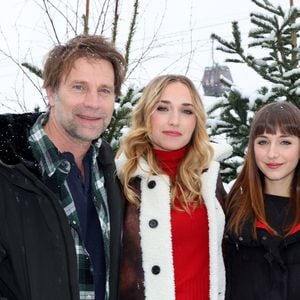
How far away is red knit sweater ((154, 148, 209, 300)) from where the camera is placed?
11.8ft

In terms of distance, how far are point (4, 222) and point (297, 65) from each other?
14.8ft

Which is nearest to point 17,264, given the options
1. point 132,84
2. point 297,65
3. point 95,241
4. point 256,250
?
point 95,241

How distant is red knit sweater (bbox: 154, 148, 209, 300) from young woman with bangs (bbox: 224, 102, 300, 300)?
183 mm

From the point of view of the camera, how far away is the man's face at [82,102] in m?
3.23

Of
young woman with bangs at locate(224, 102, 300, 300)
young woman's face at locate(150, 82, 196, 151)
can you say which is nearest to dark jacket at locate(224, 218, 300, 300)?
young woman with bangs at locate(224, 102, 300, 300)

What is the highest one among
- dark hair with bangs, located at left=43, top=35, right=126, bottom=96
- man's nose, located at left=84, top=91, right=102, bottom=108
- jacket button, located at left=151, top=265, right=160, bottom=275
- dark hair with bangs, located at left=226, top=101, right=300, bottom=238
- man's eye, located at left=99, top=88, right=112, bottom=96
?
dark hair with bangs, located at left=43, top=35, right=126, bottom=96

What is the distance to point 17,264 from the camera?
2.79 meters

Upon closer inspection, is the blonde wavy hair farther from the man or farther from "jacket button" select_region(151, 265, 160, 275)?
"jacket button" select_region(151, 265, 160, 275)

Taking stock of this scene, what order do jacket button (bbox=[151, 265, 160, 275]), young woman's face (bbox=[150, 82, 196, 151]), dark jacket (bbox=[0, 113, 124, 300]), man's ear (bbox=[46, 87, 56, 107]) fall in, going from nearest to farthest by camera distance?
dark jacket (bbox=[0, 113, 124, 300]) < man's ear (bbox=[46, 87, 56, 107]) < jacket button (bbox=[151, 265, 160, 275]) < young woman's face (bbox=[150, 82, 196, 151])

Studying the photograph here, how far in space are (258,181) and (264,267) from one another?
598 mm

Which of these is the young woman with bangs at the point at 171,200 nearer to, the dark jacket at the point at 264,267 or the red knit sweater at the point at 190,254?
the red knit sweater at the point at 190,254

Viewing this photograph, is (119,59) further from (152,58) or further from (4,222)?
(152,58)

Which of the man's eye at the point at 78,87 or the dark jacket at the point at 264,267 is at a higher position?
the man's eye at the point at 78,87

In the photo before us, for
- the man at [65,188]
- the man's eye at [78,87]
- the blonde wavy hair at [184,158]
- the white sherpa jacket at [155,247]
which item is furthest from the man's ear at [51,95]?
the white sherpa jacket at [155,247]
